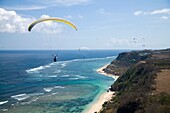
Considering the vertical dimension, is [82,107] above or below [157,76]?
below

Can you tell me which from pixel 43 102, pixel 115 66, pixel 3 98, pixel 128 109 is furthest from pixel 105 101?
pixel 115 66

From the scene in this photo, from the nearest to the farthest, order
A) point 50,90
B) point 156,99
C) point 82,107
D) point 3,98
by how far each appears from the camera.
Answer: point 156,99 < point 82,107 < point 3,98 < point 50,90

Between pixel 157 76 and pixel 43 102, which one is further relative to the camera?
pixel 43 102

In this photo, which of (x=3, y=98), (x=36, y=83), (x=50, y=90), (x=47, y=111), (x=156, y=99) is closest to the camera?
(x=156, y=99)

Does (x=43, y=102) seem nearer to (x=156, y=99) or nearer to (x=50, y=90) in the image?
(x=50, y=90)

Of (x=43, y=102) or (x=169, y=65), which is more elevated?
(x=169, y=65)

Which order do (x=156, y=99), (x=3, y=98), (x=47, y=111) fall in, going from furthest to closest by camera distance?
(x=3, y=98) < (x=47, y=111) < (x=156, y=99)

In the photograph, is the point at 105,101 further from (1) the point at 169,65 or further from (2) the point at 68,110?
(1) the point at 169,65

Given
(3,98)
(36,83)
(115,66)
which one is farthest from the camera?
(115,66)

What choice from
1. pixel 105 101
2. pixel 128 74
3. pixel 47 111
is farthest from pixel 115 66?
pixel 47 111
